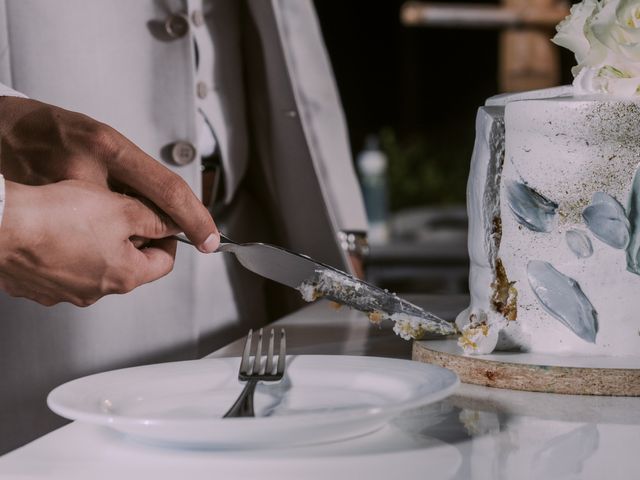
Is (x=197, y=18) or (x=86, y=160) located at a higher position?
(x=197, y=18)

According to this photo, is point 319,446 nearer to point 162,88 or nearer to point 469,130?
point 162,88

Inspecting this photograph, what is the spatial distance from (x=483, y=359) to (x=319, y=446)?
21cm

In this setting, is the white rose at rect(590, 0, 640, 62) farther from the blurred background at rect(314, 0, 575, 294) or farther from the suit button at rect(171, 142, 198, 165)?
the blurred background at rect(314, 0, 575, 294)

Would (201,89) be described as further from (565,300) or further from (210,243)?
(565,300)

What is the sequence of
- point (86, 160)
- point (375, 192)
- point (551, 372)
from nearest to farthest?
point (551, 372)
point (86, 160)
point (375, 192)

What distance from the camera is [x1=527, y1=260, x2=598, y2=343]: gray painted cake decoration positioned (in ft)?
2.21

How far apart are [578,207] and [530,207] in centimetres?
4

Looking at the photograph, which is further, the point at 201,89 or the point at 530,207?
the point at 201,89

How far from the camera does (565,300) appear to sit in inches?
26.7

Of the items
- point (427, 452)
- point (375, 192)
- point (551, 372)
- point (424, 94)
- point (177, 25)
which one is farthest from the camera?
point (424, 94)

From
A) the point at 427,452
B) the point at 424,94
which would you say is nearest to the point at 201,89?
the point at 427,452

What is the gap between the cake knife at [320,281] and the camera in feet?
2.34

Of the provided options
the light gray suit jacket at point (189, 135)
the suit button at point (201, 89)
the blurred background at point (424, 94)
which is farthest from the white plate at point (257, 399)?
the blurred background at point (424, 94)

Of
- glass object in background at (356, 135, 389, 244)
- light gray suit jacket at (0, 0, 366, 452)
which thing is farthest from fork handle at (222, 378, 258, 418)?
glass object in background at (356, 135, 389, 244)
